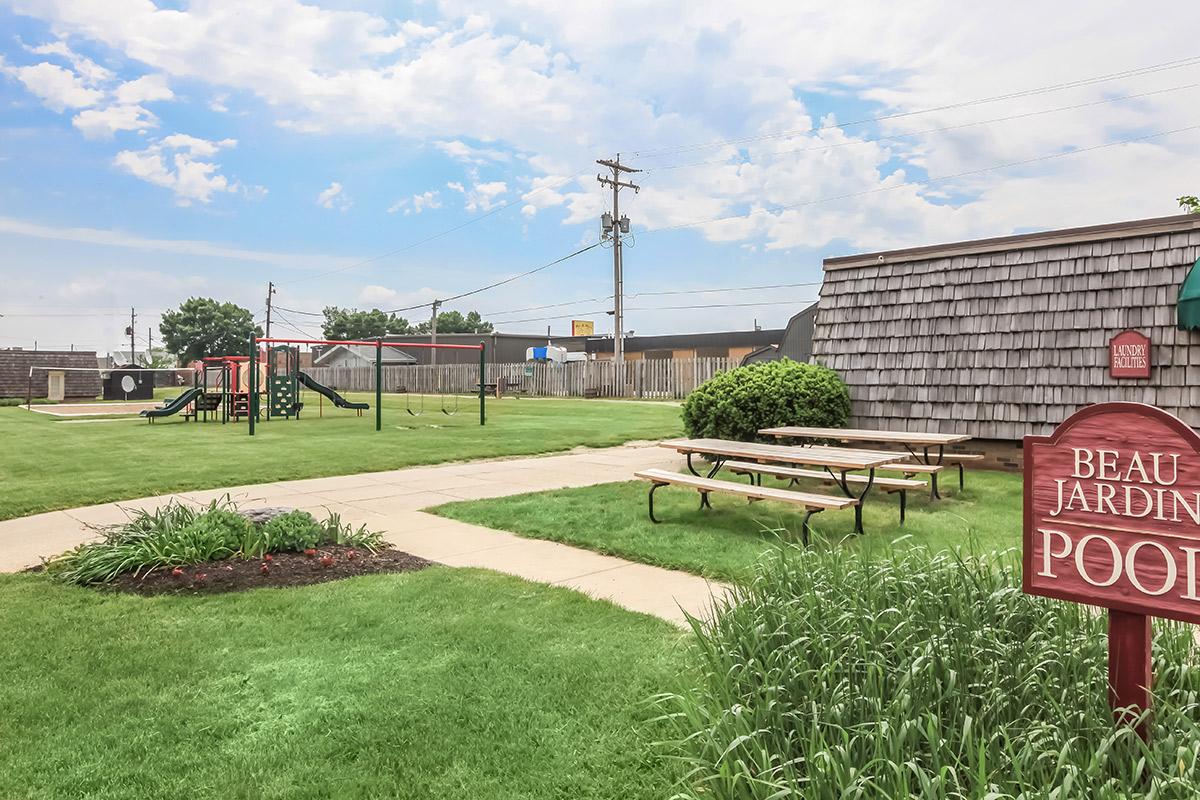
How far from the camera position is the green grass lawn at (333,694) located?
2.66m

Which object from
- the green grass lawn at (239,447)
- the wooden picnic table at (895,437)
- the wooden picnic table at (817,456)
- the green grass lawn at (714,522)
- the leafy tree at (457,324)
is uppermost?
the leafy tree at (457,324)

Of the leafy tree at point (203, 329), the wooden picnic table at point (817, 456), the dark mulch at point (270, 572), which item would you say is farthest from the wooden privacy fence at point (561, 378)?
the leafy tree at point (203, 329)

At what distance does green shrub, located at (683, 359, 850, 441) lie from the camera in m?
10.1

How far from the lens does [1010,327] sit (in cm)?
982

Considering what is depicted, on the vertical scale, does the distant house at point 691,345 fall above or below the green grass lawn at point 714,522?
above

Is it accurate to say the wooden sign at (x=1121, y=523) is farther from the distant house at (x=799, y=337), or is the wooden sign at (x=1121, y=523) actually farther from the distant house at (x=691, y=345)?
the distant house at (x=691, y=345)

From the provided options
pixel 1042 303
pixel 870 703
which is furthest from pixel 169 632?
pixel 1042 303

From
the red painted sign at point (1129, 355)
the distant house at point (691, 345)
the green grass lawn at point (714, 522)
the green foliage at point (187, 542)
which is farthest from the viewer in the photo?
the distant house at point (691, 345)

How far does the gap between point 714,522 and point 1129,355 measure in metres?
5.54

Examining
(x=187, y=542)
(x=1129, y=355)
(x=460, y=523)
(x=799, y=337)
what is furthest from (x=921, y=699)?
(x=799, y=337)

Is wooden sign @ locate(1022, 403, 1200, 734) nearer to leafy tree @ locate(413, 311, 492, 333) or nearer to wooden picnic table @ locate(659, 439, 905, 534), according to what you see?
wooden picnic table @ locate(659, 439, 905, 534)

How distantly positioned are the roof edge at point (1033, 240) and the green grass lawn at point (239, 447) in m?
5.38

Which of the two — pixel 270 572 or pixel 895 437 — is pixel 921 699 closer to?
pixel 270 572

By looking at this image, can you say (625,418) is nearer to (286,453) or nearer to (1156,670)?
(286,453)
